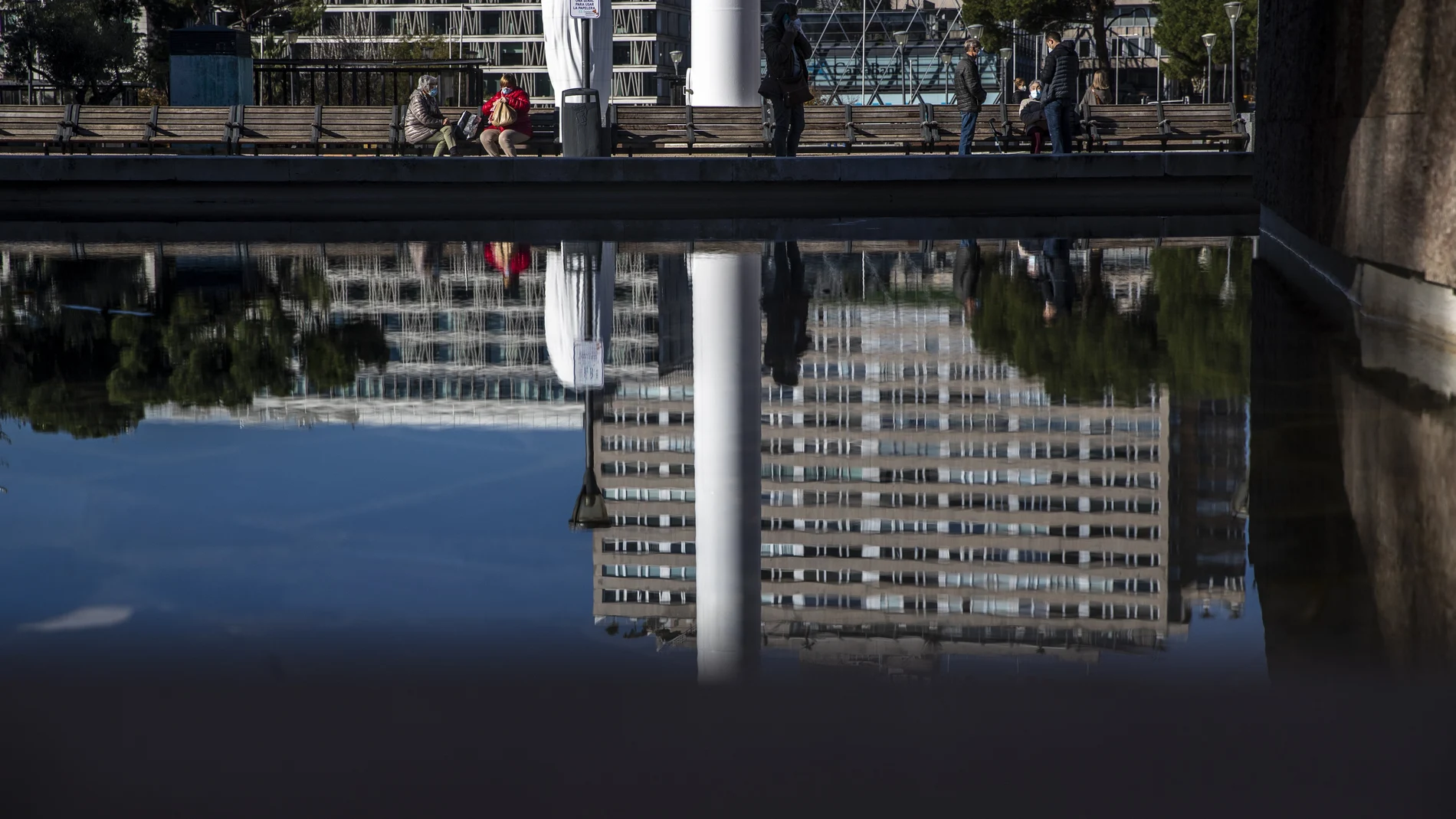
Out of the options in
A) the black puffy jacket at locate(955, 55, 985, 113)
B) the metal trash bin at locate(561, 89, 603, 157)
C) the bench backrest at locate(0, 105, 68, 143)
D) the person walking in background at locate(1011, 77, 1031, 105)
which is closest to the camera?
the metal trash bin at locate(561, 89, 603, 157)

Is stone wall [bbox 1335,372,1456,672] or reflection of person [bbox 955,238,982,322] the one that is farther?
reflection of person [bbox 955,238,982,322]

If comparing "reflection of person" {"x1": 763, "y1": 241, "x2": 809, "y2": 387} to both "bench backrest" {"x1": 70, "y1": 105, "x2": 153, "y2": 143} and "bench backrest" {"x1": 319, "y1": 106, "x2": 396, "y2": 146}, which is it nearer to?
"bench backrest" {"x1": 319, "y1": 106, "x2": 396, "y2": 146}

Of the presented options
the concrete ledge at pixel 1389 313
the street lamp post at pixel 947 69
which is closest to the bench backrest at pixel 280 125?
the concrete ledge at pixel 1389 313

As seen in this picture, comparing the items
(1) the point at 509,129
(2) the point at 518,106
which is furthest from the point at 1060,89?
(1) the point at 509,129

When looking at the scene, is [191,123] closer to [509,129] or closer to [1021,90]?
[509,129]

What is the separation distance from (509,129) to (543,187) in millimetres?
3577

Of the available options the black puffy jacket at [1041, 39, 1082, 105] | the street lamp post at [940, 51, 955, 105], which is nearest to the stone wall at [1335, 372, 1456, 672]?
the black puffy jacket at [1041, 39, 1082, 105]

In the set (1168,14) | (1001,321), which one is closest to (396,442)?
(1001,321)

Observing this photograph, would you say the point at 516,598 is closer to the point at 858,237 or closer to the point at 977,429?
the point at 977,429

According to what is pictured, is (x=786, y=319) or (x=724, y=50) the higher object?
(x=724, y=50)

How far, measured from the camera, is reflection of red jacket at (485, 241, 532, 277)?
11.6m

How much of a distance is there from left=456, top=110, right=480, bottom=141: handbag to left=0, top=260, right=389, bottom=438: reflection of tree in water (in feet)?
38.1

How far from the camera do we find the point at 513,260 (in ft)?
40.7

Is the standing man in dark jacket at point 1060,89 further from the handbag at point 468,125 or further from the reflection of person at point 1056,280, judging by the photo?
the handbag at point 468,125
